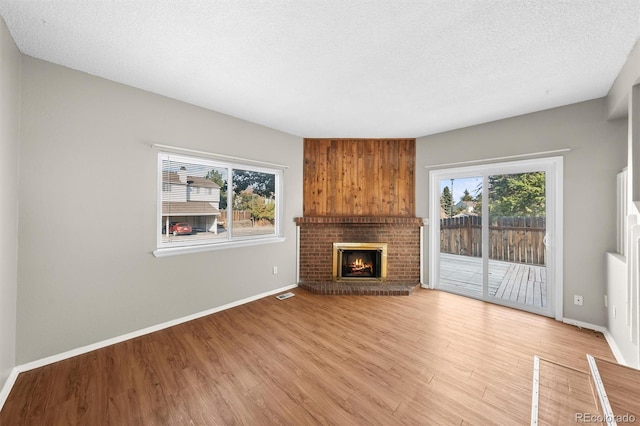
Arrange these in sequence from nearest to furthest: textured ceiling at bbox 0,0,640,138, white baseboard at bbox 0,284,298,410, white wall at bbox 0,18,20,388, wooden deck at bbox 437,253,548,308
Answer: textured ceiling at bbox 0,0,640,138
white wall at bbox 0,18,20,388
white baseboard at bbox 0,284,298,410
wooden deck at bbox 437,253,548,308

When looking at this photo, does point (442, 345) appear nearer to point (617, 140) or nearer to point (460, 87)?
point (460, 87)

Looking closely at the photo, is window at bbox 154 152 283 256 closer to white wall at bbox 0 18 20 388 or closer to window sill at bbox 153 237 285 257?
window sill at bbox 153 237 285 257

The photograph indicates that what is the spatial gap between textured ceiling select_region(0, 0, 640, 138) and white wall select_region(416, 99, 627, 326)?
8.8 inches

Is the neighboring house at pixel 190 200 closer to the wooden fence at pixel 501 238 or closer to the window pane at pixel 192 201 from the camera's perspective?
the window pane at pixel 192 201

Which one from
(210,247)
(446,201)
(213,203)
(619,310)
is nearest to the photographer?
(619,310)

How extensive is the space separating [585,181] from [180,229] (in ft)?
15.6

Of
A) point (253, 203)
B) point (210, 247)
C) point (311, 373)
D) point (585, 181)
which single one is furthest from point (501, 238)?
point (210, 247)

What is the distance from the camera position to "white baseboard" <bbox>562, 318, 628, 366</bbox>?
216cm

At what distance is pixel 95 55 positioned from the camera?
196 centimetres

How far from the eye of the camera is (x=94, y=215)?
2.25 m

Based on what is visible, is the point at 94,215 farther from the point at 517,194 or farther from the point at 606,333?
the point at 606,333

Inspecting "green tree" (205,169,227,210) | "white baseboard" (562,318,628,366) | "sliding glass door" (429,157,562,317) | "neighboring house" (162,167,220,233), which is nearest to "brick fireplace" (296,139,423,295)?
"sliding glass door" (429,157,562,317)

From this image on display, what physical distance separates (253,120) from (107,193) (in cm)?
193

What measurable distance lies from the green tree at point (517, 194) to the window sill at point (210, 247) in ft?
10.6
